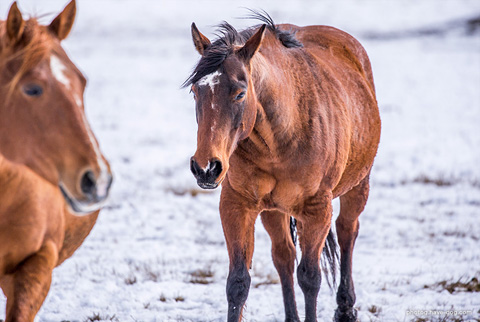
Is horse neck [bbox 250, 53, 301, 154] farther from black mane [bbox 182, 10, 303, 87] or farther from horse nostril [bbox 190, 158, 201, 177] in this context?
horse nostril [bbox 190, 158, 201, 177]

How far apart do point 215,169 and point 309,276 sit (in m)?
1.35

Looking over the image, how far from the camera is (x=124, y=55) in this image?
25.9 metres

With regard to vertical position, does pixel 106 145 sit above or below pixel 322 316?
below

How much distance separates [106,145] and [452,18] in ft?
99.1

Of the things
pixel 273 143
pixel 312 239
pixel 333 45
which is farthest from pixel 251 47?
pixel 333 45

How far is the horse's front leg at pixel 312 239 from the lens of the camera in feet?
12.9

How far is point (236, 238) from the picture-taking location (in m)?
3.88

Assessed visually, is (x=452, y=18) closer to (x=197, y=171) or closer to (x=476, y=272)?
(x=476, y=272)

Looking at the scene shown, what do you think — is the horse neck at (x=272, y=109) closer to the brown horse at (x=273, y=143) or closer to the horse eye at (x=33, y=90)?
the brown horse at (x=273, y=143)

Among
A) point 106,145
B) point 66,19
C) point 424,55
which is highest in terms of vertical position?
point 66,19

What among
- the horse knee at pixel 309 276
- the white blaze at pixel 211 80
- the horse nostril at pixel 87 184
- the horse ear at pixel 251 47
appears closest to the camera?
the horse nostril at pixel 87 184

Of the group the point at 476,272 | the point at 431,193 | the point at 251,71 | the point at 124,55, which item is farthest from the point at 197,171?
the point at 124,55

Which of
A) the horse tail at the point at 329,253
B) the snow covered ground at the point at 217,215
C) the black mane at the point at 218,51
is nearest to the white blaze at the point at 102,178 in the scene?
the snow covered ground at the point at 217,215

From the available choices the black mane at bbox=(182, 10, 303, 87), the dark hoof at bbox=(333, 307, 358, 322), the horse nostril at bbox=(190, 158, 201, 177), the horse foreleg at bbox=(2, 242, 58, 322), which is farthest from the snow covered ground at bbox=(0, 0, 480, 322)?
the horse foreleg at bbox=(2, 242, 58, 322)
